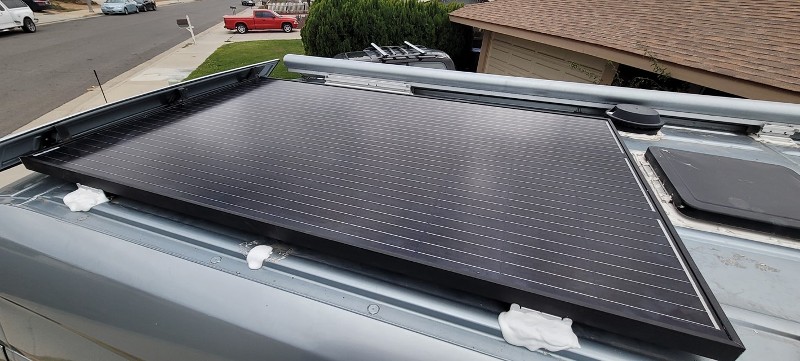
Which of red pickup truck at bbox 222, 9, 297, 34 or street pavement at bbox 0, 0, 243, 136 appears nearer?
street pavement at bbox 0, 0, 243, 136

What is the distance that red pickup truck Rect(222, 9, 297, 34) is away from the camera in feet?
79.3

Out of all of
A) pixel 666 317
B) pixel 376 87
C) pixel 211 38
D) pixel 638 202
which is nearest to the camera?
pixel 666 317

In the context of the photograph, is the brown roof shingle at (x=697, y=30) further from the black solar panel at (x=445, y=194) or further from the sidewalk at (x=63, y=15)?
the sidewalk at (x=63, y=15)

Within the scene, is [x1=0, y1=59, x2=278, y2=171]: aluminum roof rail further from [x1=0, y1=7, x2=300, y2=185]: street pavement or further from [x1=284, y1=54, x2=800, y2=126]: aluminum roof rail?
[x1=0, y1=7, x2=300, y2=185]: street pavement

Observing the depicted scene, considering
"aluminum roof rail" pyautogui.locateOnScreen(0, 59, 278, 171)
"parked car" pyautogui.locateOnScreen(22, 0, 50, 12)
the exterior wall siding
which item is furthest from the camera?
"parked car" pyautogui.locateOnScreen(22, 0, 50, 12)

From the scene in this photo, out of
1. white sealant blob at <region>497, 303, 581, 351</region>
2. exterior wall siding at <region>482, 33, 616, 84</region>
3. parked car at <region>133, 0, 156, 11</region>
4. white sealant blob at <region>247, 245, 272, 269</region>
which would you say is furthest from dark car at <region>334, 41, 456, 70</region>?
parked car at <region>133, 0, 156, 11</region>

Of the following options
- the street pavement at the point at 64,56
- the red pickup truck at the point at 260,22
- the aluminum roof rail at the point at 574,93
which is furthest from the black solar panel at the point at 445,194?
the red pickup truck at the point at 260,22

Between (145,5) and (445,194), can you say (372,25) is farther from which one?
(145,5)

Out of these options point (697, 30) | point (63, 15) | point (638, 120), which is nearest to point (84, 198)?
point (638, 120)

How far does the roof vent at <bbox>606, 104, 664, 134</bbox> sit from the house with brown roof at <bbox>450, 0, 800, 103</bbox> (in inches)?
150

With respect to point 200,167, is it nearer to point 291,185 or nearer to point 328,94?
point 291,185

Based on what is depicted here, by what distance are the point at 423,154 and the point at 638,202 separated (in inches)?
48.7

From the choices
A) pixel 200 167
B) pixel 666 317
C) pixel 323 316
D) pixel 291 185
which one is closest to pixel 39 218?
pixel 200 167

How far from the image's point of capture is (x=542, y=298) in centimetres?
124
